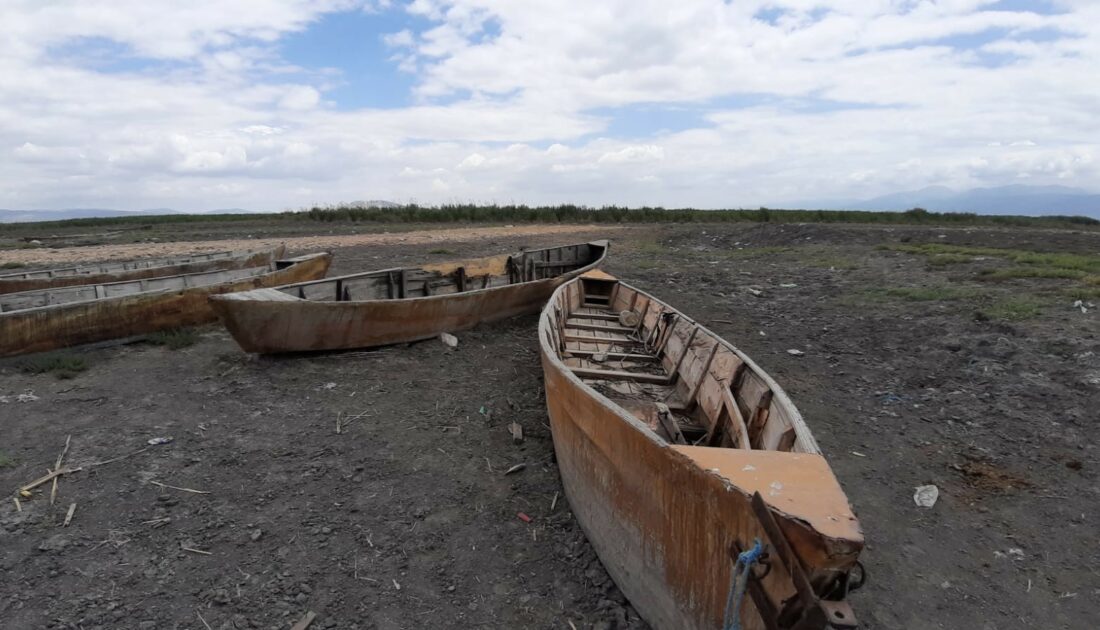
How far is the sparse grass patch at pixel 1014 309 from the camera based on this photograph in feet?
25.3

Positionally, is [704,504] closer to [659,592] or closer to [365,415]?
[659,592]

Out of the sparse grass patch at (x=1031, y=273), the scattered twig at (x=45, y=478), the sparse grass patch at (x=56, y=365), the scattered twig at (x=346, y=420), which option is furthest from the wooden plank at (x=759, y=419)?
the sparse grass patch at (x=1031, y=273)

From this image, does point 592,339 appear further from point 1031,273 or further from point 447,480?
point 1031,273

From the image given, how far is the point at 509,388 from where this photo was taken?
634 cm

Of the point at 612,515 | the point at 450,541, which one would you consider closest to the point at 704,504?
the point at 612,515

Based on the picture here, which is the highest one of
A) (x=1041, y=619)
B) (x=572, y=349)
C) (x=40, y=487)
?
(x=572, y=349)

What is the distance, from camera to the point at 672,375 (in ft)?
18.3

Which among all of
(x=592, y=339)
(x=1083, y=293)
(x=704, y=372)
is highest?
(x=1083, y=293)

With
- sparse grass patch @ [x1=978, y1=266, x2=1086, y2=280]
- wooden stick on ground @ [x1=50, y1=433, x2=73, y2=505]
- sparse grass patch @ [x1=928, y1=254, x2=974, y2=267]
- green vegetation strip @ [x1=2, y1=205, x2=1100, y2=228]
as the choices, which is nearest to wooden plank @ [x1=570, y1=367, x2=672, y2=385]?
wooden stick on ground @ [x1=50, y1=433, x2=73, y2=505]

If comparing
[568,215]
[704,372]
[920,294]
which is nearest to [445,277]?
[704,372]

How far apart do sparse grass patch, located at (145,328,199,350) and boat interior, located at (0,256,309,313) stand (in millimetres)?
624

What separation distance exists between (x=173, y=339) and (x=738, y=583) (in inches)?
302

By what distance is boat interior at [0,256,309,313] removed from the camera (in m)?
7.39

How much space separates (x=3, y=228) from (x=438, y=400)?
40661mm
